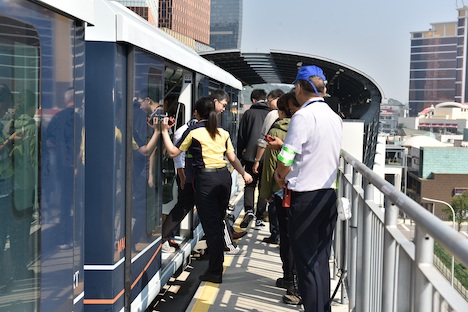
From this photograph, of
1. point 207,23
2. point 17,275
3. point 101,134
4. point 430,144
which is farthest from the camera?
point 207,23

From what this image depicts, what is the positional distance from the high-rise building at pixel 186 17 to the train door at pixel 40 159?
5664 inches

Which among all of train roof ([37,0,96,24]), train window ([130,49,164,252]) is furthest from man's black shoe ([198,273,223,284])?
train roof ([37,0,96,24])

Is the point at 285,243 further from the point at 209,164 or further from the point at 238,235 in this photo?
the point at 238,235

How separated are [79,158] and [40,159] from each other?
46cm

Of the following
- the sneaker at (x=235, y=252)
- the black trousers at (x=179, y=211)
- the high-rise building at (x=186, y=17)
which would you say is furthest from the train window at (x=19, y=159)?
the high-rise building at (x=186, y=17)

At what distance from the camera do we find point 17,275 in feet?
9.06

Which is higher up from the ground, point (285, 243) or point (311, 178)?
point (311, 178)

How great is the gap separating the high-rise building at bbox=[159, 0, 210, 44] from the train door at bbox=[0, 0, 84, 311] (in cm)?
14387

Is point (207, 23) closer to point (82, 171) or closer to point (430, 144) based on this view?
point (430, 144)

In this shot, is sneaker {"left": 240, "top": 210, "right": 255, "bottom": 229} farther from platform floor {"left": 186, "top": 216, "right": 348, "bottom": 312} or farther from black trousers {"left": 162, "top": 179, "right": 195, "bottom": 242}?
black trousers {"left": 162, "top": 179, "right": 195, "bottom": 242}

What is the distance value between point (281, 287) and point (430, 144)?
104979mm

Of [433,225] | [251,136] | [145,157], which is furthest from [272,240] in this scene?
[433,225]

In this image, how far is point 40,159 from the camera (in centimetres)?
297

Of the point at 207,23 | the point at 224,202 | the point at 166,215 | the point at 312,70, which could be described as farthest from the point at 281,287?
the point at 207,23
